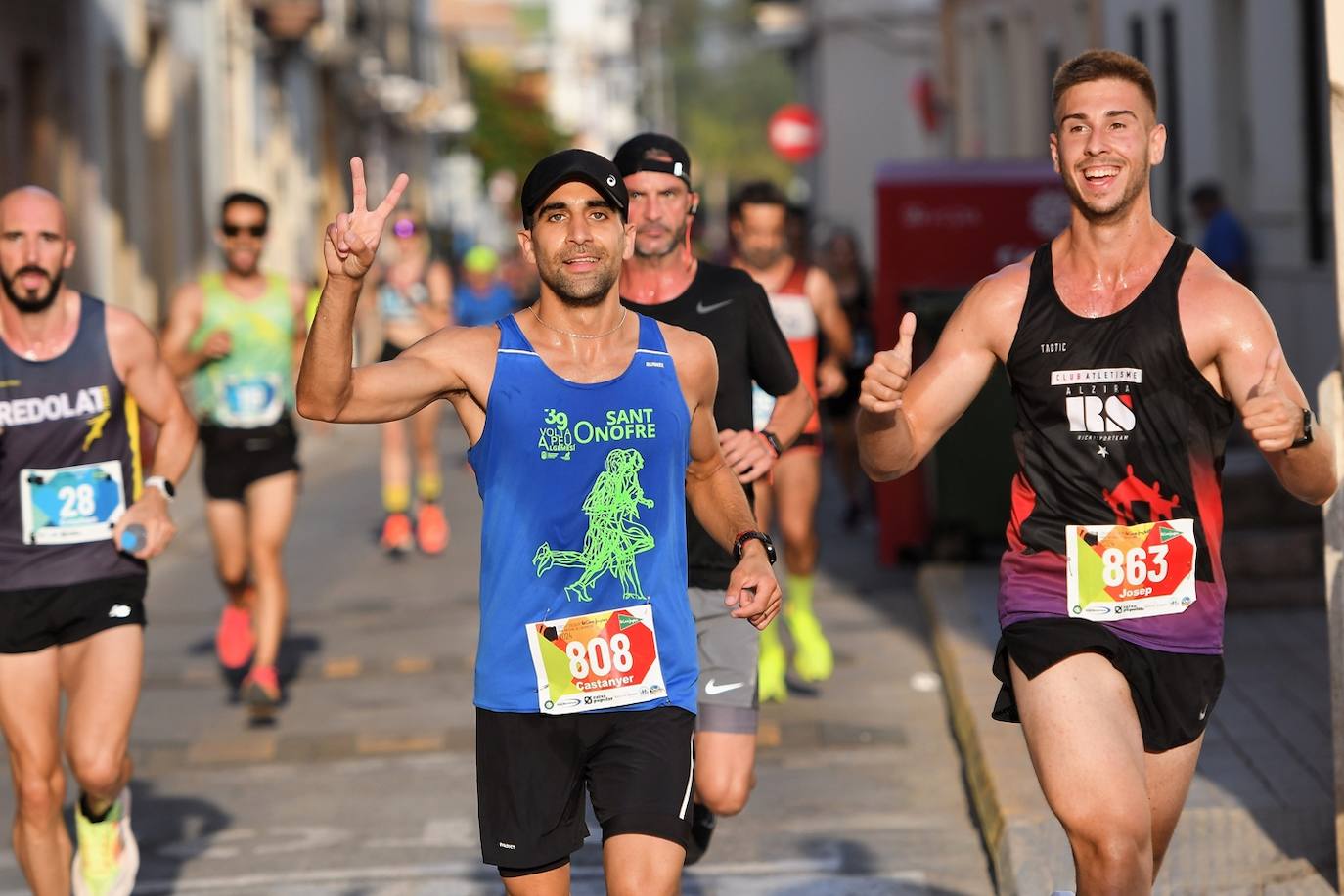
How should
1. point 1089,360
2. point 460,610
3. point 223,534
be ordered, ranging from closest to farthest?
1. point 1089,360
2. point 223,534
3. point 460,610

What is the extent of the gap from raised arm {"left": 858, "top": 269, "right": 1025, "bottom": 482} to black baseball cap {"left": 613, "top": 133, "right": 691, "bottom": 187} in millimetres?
1887

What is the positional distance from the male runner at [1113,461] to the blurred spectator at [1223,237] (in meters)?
A: 11.4

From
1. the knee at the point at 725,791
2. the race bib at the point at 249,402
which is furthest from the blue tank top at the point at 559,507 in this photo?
the race bib at the point at 249,402

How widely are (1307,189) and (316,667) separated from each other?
7.21m

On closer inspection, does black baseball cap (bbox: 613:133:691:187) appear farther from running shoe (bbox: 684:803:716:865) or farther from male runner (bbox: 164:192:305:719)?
male runner (bbox: 164:192:305:719)

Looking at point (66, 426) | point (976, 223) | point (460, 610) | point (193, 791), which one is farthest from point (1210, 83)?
point (66, 426)

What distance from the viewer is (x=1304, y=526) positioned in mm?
12023

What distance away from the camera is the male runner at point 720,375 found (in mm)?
6688

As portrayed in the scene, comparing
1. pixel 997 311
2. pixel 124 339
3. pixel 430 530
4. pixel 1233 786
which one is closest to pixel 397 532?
pixel 430 530

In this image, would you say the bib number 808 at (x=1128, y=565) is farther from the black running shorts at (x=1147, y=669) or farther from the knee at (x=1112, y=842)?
the knee at (x=1112, y=842)

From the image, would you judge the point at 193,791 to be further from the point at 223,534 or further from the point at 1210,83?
the point at 1210,83

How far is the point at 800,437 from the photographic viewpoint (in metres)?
9.91

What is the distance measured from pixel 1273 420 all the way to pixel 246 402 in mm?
6534

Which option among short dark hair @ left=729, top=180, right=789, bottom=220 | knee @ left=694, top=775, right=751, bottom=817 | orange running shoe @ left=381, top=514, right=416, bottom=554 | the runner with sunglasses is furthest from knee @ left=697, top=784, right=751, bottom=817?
orange running shoe @ left=381, top=514, right=416, bottom=554
